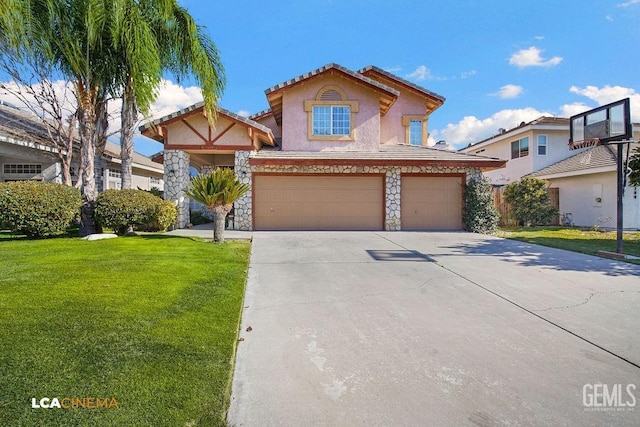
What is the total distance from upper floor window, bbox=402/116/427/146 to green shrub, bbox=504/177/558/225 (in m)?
5.42

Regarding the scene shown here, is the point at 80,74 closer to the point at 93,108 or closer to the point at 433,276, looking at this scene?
the point at 93,108

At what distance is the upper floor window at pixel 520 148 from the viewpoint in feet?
72.1

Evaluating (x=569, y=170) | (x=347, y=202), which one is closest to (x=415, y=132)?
(x=347, y=202)

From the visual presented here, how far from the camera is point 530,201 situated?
17.9m

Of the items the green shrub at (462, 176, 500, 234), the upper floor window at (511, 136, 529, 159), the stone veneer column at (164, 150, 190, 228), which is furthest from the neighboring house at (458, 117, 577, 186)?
the stone veneer column at (164, 150, 190, 228)

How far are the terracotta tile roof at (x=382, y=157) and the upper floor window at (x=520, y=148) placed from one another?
967cm

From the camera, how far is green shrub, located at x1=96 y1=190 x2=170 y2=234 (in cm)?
1072

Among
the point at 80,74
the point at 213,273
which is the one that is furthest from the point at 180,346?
the point at 80,74

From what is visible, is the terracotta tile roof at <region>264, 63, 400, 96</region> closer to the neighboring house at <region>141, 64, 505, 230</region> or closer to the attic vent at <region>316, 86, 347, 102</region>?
the neighboring house at <region>141, 64, 505, 230</region>

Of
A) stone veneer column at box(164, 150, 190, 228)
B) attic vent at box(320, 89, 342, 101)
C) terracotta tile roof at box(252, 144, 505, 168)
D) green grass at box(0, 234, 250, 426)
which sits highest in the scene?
attic vent at box(320, 89, 342, 101)

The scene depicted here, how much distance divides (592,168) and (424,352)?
62.2 feet

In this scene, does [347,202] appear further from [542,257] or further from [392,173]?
[542,257]

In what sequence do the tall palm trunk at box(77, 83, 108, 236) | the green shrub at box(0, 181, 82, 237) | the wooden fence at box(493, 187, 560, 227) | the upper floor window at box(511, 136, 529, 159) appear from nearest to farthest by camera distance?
the green shrub at box(0, 181, 82, 237) < the tall palm trunk at box(77, 83, 108, 236) < the wooden fence at box(493, 187, 560, 227) < the upper floor window at box(511, 136, 529, 159)

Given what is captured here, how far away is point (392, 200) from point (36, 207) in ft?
39.6
